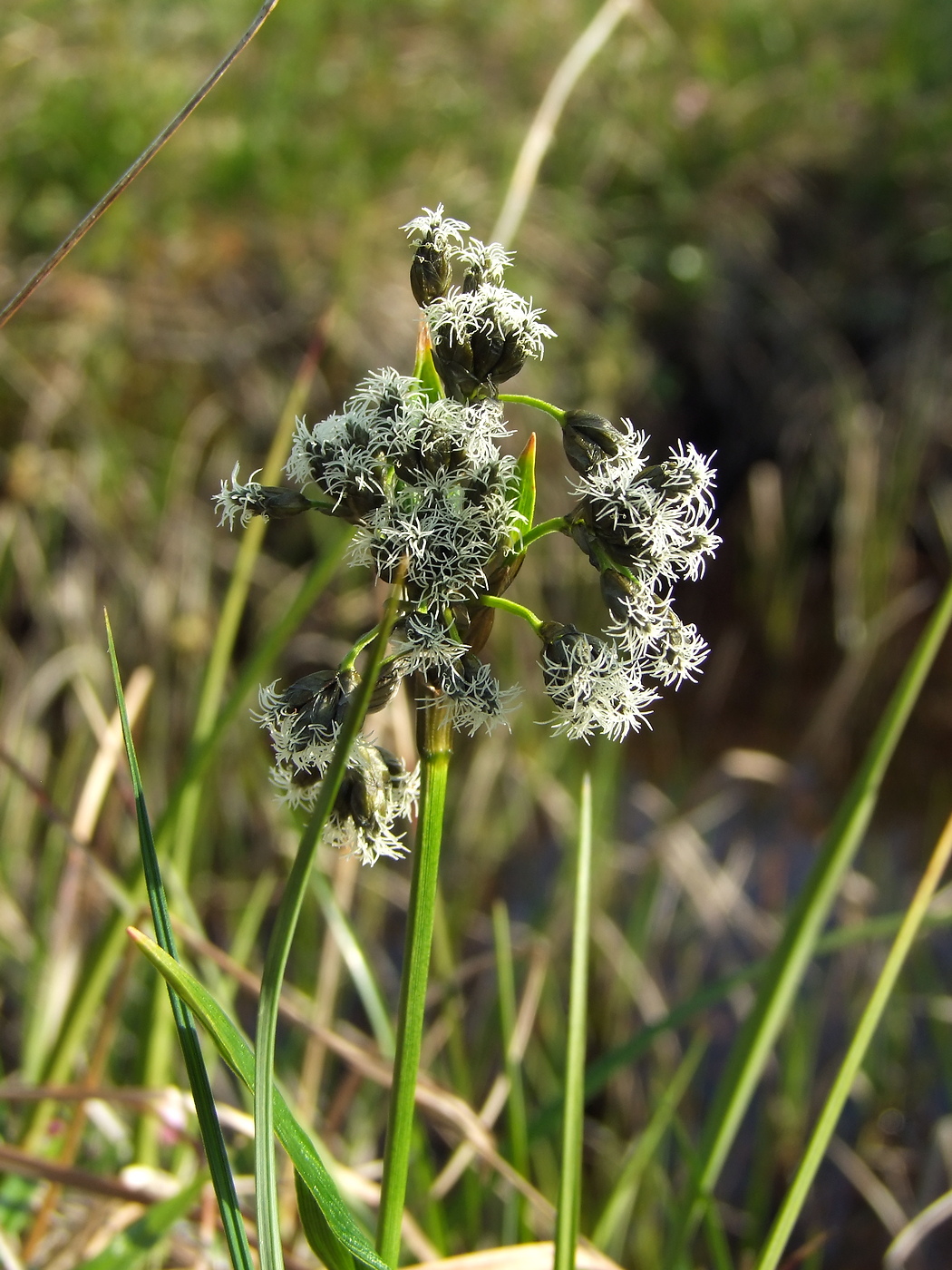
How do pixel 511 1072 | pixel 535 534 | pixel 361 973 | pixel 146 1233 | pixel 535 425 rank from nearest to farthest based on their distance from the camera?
pixel 535 534 → pixel 146 1233 → pixel 511 1072 → pixel 361 973 → pixel 535 425

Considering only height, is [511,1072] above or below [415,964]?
below

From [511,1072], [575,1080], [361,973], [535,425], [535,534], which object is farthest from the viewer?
[535,425]

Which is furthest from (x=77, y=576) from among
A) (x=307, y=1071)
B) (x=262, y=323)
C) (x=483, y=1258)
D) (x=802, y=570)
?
(x=802, y=570)

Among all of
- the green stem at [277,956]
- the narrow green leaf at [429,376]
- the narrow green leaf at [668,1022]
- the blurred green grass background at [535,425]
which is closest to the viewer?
the green stem at [277,956]

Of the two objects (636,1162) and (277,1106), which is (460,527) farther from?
(636,1162)

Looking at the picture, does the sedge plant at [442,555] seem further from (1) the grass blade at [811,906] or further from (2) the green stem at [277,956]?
(1) the grass blade at [811,906]

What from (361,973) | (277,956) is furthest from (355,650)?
(361,973)

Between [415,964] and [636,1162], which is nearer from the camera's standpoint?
[415,964]

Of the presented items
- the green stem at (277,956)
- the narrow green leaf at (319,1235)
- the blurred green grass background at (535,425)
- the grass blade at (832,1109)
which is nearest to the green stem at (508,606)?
the green stem at (277,956)
